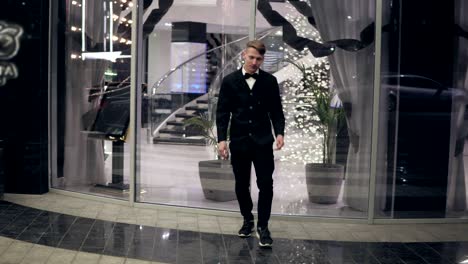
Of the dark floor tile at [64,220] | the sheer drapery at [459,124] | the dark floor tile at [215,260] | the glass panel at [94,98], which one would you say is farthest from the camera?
the glass panel at [94,98]

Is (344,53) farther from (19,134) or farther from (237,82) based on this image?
(19,134)

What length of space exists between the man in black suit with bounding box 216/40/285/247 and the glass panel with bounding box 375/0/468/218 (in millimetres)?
1445

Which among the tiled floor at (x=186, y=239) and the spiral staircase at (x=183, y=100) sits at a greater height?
the spiral staircase at (x=183, y=100)

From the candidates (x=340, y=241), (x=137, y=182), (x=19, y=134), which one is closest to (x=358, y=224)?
(x=340, y=241)

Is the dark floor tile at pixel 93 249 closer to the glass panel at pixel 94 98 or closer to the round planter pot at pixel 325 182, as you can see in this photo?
the glass panel at pixel 94 98

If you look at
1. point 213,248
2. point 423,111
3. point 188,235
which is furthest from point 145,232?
point 423,111

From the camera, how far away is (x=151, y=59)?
6.04 meters

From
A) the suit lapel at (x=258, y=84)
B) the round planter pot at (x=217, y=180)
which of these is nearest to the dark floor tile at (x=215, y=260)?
the suit lapel at (x=258, y=84)

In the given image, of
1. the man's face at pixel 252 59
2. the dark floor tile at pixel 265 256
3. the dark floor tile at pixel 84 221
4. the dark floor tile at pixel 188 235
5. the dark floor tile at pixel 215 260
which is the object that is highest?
the man's face at pixel 252 59

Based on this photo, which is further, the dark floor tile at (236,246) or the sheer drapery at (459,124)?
the sheer drapery at (459,124)

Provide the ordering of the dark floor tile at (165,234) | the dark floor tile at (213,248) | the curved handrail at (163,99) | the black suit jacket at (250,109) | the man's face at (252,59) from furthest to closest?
the curved handrail at (163,99) < the dark floor tile at (165,234) < the black suit jacket at (250,109) < the man's face at (252,59) < the dark floor tile at (213,248)

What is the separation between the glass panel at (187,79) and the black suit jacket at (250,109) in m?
1.13

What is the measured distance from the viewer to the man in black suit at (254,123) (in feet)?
15.5

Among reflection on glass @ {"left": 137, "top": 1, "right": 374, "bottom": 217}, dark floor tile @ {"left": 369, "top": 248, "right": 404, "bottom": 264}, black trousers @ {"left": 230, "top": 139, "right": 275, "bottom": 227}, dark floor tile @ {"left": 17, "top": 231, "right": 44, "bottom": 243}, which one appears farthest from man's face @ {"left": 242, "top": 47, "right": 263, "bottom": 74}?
dark floor tile @ {"left": 17, "top": 231, "right": 44, "bottom": 243}
